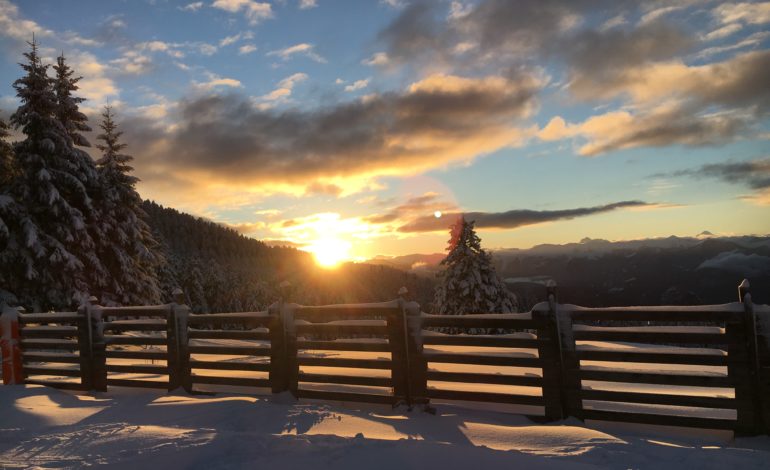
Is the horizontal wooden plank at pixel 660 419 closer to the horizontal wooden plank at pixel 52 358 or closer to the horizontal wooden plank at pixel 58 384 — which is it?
the horizontal wooden plank at pixel 58 384

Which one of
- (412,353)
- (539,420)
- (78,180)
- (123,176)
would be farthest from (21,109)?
(539,420)

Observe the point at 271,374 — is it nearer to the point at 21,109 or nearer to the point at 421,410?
the point at 421,410

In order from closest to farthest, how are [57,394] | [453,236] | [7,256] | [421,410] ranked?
[421,410] < [57,394] < [7,256] < [453,236]

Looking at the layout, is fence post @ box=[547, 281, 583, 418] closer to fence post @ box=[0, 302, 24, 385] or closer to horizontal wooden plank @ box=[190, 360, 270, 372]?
horizontal wooden plank @ box=[190, 360, 270, 372]

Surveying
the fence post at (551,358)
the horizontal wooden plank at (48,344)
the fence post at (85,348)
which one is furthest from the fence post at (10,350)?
the fence post at (551,358)

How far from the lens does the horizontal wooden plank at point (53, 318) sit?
11.1 metres

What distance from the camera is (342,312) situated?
8.78 metres

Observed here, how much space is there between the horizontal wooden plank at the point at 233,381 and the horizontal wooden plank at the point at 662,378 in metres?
5.24

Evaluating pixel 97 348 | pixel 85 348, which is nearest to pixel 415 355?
pixel 97 348

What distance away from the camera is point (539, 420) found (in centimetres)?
757

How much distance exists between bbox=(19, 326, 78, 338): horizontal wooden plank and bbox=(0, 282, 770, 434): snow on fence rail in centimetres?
11

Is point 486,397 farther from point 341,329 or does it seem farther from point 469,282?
point 469,282

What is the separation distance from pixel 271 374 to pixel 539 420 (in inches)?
173

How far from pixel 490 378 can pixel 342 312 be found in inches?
99.8
